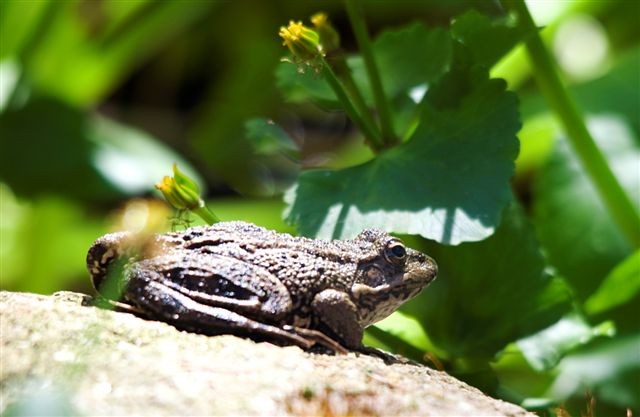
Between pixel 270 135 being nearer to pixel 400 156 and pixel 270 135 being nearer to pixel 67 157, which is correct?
pixel 400 156

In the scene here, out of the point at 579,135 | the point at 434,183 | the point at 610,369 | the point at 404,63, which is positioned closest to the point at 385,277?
the point at 434,183

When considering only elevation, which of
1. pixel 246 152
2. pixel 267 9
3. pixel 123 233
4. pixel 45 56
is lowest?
pixel 123 233

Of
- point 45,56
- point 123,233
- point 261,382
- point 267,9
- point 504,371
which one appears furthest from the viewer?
point 267,9

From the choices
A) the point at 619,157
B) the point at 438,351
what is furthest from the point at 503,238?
the point at 619,157

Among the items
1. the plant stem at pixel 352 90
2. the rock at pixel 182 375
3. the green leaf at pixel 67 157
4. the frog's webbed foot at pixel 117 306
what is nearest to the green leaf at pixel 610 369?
the plant stem at pixel 352 90

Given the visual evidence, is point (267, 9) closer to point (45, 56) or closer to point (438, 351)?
point (45, 56)

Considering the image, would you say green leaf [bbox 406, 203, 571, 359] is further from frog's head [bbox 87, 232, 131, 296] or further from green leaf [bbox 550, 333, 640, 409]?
frog's head [bbox 87, 232, 131, 296]

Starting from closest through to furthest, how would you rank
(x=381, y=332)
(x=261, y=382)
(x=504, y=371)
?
(x=261, y=382) < (x=381, y=332) < (x=504, y=371)

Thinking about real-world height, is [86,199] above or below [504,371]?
above
